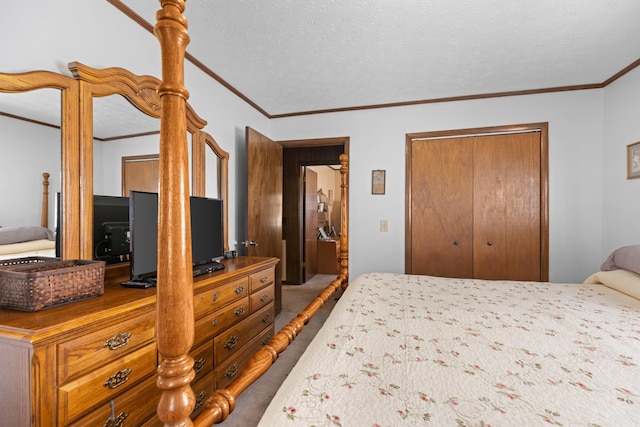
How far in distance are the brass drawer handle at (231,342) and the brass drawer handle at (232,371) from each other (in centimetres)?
13

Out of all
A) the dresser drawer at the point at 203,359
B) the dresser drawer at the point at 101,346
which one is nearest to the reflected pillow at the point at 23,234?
the dresser drawer at the point at 101,346

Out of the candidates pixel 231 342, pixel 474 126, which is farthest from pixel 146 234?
pixel 474 126

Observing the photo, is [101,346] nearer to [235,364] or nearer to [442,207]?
[235,364]

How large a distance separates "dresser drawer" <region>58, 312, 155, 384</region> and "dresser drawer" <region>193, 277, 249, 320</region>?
0.23m

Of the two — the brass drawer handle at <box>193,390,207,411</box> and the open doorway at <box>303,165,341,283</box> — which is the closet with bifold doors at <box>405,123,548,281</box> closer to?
the open doorway at <box>303,165,341,283</box>

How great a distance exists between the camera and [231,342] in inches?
74.0

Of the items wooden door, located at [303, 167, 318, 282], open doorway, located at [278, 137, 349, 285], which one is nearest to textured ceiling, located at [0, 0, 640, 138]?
open doorway, located at [278, 137, 349, 285]

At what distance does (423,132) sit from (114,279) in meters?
3.06

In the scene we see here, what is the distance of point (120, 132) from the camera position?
5.66ft

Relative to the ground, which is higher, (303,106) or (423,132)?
(303,106)

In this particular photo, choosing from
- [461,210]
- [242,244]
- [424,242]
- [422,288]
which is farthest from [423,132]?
[242,244]

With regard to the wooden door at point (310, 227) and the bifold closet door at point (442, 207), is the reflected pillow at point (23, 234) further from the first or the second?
the wooden door at point (310, 227)

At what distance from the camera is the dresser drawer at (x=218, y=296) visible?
1581 mm

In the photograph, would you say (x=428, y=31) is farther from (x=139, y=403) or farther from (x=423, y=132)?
(x=139, y=403)
